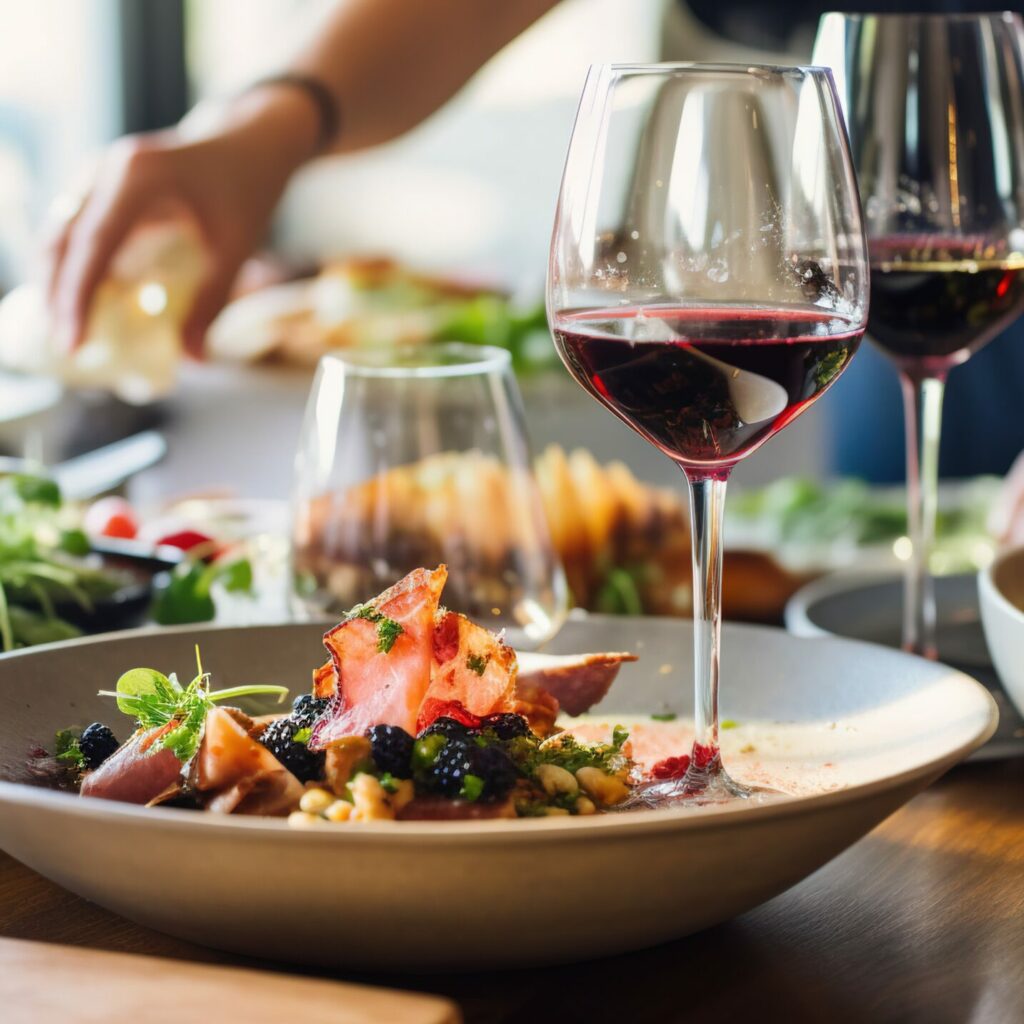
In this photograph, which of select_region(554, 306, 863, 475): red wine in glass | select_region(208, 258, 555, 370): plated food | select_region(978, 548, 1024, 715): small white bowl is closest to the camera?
select_region(554, 306, 863, 475): red wine in glass

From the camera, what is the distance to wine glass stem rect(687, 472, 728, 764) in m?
0.74

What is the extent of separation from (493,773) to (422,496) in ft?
1.44

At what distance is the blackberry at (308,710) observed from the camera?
71 cm

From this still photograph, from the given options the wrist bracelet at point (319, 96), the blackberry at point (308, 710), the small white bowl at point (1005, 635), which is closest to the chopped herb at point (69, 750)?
the blackberry at point (308, 710)

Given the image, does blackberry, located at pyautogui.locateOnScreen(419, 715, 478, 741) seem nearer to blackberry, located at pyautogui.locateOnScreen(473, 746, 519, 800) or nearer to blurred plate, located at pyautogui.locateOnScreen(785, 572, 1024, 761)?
blackberry, located at pyautogui.locateOnScreen(473, 746, 519, 800)

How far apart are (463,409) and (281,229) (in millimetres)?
5919

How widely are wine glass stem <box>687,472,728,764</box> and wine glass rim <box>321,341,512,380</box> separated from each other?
1.05ft

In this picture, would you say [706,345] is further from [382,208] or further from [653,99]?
[382,208]

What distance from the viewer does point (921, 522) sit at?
1.15 m

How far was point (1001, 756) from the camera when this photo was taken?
926 millimetres

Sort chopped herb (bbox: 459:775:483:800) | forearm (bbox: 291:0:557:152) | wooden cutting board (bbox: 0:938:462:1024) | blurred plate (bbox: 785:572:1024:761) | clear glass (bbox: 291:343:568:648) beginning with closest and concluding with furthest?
wooden cutting board (bbox: 0:938:462:1024)
chopped herb (bbox: 459:775:483:800)
clear glass (bbox: 291:343:568:648)
blurred plate (bbox: 785:572:1024:761)
forearm (bbox: 291:0:557:152)

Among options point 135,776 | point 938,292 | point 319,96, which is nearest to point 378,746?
point 135,776

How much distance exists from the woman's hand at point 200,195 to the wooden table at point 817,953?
4.76 ft

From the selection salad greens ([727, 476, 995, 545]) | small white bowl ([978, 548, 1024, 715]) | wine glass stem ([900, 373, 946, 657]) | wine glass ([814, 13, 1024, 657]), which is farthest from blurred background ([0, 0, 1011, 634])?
small white bowl ([978, 548, 1024, 715])
